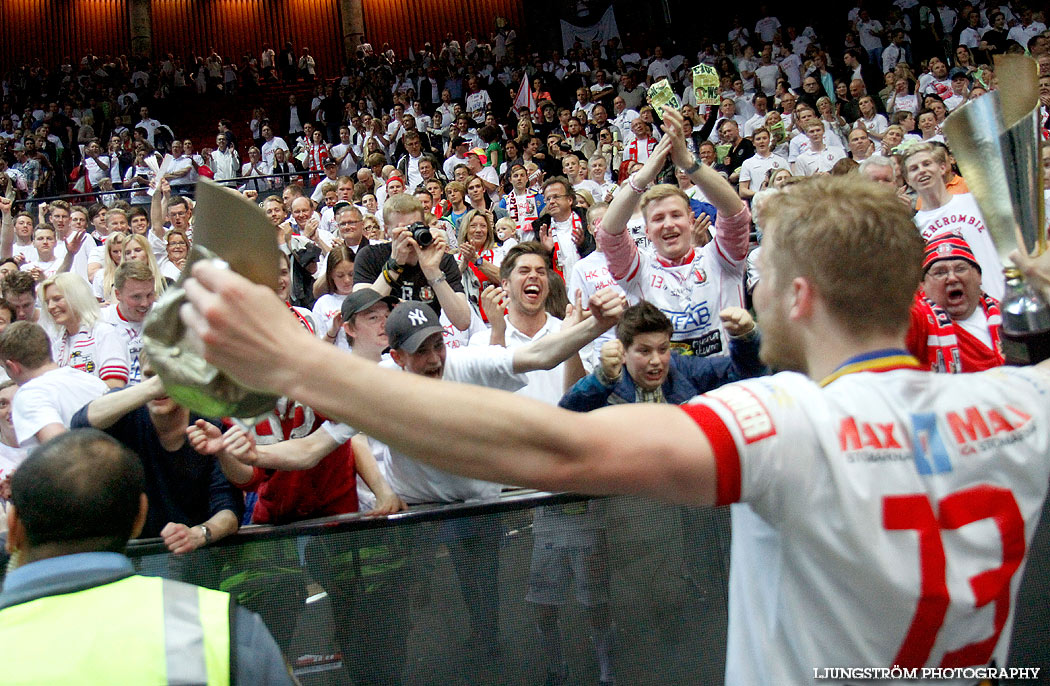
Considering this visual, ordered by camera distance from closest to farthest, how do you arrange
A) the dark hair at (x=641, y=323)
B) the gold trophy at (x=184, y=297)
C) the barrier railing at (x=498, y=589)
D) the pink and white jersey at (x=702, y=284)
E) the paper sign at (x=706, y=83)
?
the gold trophy at (x=184, y=297) < the barrier railing at (x=498, y=589) < the dark hair at (x=641, y=323) < the pink and white jersey at (x=702, y=284) < the paper sign at (x=706, y=83)

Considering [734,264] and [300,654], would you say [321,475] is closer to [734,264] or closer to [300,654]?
[300,654]

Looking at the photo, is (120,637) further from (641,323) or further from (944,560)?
(641,323)

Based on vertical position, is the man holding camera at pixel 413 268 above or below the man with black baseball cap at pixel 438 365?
above

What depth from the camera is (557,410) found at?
3.49ft

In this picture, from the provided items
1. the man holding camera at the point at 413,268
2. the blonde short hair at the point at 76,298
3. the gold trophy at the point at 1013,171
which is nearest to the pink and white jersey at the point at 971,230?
the man holding camera at the point at 413,268

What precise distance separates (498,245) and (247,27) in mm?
21237

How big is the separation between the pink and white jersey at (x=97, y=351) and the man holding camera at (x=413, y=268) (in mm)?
1252

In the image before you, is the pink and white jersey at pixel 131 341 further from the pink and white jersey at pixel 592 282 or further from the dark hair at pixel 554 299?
the pink and white jersey at pixel 592 282

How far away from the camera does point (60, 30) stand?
949 inches

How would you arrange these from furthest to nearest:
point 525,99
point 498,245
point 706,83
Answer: point 525,99, point 706,83, point 498,245

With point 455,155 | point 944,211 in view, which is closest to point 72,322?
point 944,211

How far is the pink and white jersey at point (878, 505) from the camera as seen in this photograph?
1140 mm

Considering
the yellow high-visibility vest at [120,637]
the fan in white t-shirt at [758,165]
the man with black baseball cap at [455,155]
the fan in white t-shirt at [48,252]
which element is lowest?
the yellow high-visibility vest at [120,637]

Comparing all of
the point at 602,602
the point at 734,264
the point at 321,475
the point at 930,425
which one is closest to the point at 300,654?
the point at 321,475
